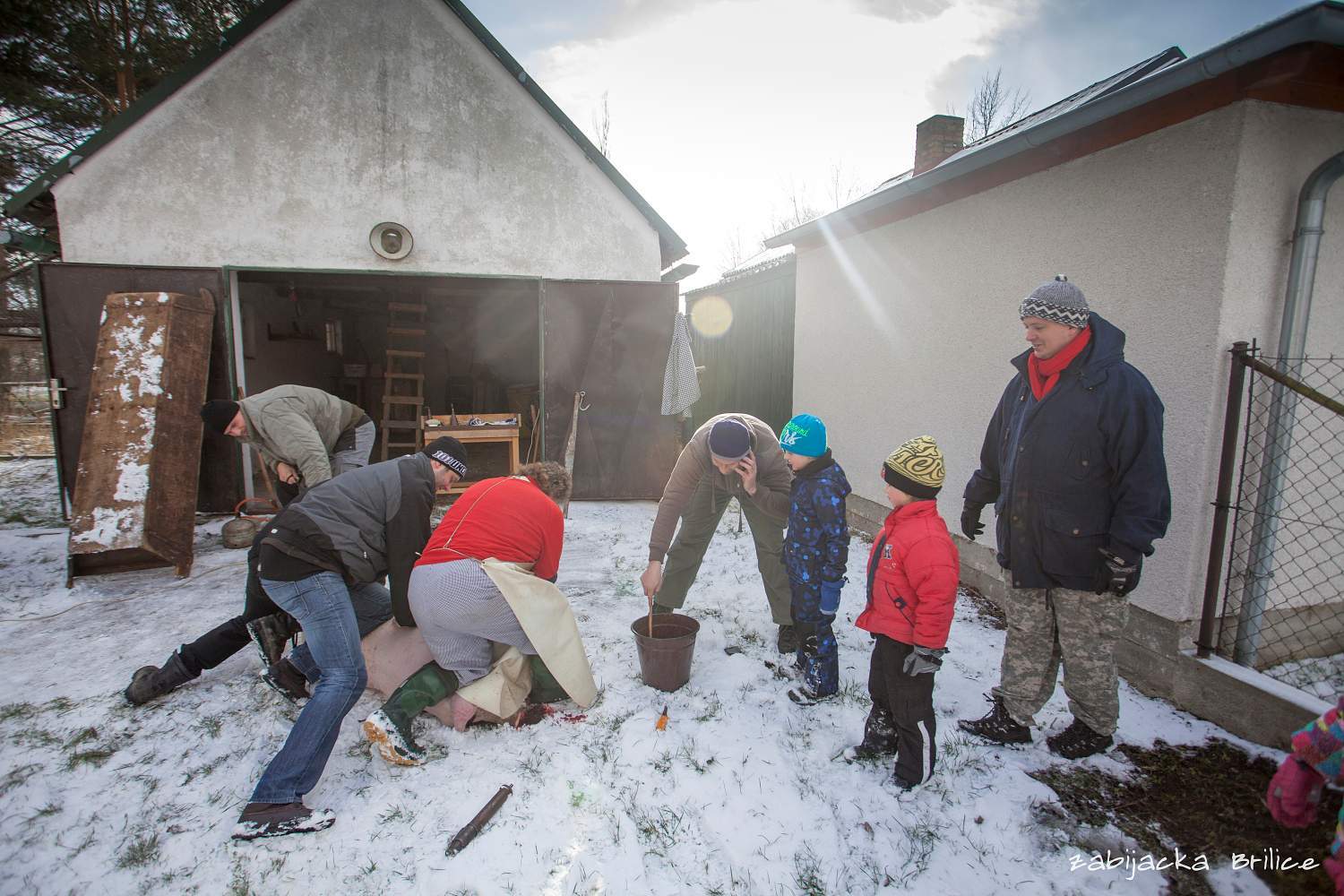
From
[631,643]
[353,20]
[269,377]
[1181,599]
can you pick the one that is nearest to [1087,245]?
[1181,599]

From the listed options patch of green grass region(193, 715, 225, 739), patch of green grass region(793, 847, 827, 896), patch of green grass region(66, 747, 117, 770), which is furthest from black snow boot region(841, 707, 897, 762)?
patch of green grass region(66, 747, 117, 770)

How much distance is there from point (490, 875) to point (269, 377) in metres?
10.6

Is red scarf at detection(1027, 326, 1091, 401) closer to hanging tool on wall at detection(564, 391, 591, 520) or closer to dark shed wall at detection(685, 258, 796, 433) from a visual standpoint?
dark shed wall at detection(685, 258, 796, 433)

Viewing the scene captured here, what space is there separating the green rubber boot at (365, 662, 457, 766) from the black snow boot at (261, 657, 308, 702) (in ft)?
2.02

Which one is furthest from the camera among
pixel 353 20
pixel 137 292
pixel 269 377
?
pixel 269 377

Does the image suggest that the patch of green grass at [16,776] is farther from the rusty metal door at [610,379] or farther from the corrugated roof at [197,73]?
the corrugated roof at [197,73]

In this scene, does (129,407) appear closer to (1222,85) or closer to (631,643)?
(631,643)

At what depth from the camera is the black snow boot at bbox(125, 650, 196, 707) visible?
3.14 meters

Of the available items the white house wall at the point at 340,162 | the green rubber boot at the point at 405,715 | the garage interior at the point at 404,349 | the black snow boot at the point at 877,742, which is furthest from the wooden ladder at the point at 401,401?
the black snow boot at the point at 877,742

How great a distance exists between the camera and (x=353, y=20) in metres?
6.66

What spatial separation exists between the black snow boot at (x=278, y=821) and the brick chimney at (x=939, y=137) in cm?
778

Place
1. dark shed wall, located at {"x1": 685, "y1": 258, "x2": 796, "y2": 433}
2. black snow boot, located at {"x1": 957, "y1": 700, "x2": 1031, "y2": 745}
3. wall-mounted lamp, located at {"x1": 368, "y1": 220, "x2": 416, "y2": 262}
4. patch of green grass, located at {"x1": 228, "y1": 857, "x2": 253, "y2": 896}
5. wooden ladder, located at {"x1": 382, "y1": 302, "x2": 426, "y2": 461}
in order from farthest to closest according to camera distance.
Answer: wooden ladder, located at {"x1": 382, "y1": 302, "x2": 426, "y2": 461} < dark shed wall, located at {"x1": 685, "y1": 258, "x2": 796, "y2": 433} < wall-mounted lamp, located at {"x1": 368, "y1": 220, "x2": 416, "y2": 262} < black snow boot, located at {"x1": 957, "y1": 700, "x2": 1031, "y2": 745} < patch of green grass, located at {"x1": 228, "y1": 857, "x2": 253, "y2": 896}

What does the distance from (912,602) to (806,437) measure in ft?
3.14

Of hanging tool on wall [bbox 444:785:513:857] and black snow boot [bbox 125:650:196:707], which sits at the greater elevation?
black snow boot [bbox 125:650:196:707]
